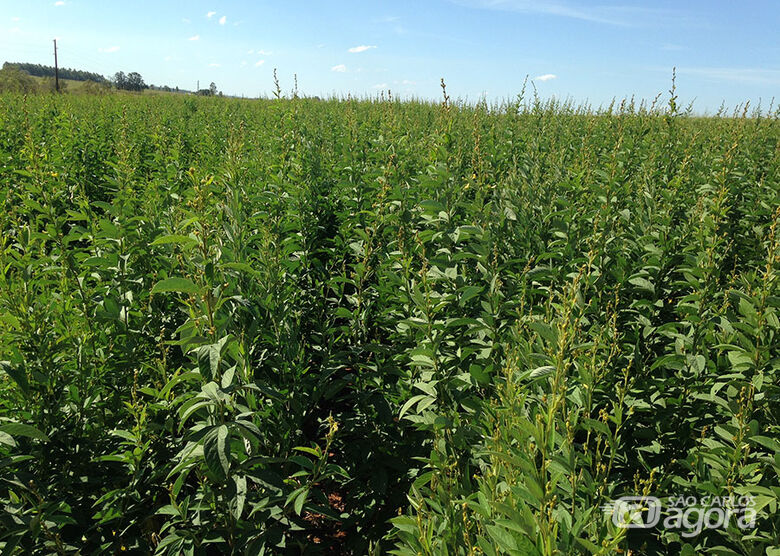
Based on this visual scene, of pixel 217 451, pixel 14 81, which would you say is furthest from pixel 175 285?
pixel 14 81

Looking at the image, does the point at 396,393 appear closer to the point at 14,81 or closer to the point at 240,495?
the point at 240,495

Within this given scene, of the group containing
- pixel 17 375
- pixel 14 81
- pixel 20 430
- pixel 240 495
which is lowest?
pixel 240 495

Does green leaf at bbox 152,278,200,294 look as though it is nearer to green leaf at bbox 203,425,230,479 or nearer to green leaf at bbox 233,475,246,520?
green leaf at bbox 203,425,230,479

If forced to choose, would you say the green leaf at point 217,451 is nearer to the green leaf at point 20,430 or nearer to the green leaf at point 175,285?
the green leaf at point 175,285

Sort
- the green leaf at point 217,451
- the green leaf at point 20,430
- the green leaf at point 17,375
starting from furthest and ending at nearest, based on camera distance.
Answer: the green leaf at point 17,375 → the green leaf at point 20,430 → the green leaf at point 217,451

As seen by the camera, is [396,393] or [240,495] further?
[396,393]

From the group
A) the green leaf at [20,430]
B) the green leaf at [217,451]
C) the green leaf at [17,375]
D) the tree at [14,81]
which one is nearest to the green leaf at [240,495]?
the green leaf at [217,451]

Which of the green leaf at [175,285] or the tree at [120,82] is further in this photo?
the tree at [120,82]

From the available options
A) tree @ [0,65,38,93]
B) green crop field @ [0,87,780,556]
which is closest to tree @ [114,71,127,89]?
tree @ [0,65,38,93]

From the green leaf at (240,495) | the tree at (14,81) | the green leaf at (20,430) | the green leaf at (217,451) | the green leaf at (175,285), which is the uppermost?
the tree at (14,81)

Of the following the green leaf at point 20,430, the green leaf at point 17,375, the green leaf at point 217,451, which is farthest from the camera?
the green leaf at point 17,375

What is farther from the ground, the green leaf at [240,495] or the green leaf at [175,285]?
the green leaf at [175,285]

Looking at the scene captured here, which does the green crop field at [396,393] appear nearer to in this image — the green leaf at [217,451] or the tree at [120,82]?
the green leaf at [217,451]

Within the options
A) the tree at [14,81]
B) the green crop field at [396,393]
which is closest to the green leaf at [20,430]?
the green crop field at [396,393]
